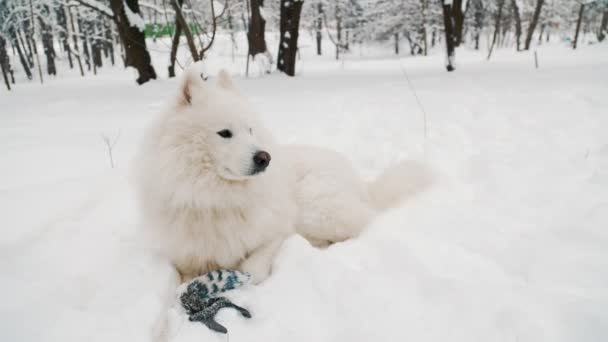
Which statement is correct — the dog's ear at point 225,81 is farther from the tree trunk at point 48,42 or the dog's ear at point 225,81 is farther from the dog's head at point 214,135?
the tree trunk at point 48,42

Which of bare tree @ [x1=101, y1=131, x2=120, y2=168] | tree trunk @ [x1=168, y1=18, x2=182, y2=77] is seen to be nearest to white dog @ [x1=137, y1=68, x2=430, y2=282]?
bare tree @ [x1=101, y1=131, x2=120, y2=168]

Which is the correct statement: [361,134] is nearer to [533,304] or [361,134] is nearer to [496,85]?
[533,304]

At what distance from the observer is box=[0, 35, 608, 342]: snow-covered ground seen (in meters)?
1.43

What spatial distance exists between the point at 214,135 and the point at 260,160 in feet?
1.04

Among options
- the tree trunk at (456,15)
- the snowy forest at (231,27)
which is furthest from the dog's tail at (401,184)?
the tree trunk at (456,15)

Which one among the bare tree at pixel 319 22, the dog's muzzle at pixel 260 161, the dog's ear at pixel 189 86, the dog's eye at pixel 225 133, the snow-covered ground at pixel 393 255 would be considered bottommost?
the snow-covered ground at pixel 393 255

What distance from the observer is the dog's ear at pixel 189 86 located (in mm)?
2016

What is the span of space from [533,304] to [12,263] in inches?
99.9

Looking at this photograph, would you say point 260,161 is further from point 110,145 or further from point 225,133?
point 110,145

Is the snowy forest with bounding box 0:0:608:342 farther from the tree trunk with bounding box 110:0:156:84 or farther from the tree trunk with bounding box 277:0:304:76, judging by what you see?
the tree trunk with bounding box 277:0:304:76

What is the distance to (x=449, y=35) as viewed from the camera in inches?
364

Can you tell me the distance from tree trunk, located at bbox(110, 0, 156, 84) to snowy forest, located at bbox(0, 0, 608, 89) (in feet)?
0.08

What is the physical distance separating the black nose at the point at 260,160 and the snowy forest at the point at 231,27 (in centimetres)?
408

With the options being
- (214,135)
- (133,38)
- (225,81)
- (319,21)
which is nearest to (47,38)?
(133,38)
